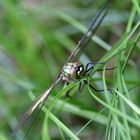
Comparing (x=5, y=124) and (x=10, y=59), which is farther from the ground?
(x=10, y=59)

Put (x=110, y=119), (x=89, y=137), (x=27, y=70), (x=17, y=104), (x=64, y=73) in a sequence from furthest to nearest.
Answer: (x=27, y=70) → (x=89, y=137) → (x=17, y=104) → (x=64, y=73) → (x=110, y=119)

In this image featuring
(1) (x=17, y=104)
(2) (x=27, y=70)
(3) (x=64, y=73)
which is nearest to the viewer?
(3) (x=64, y=73)

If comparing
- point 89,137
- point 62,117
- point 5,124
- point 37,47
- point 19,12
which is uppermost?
point 19,12

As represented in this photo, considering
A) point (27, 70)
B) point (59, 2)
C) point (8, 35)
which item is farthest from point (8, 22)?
point (59, 2)

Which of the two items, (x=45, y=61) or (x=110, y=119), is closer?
(x=110, y=119)

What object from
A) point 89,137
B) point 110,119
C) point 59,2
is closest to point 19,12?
point 59,2

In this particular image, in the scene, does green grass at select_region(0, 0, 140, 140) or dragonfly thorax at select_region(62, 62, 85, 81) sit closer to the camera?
dragonfly thorax at select_region(62, 62, 85, 81)

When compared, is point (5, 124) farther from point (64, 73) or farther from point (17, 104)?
point (64, 73)

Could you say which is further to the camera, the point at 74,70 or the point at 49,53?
the point at 49,53

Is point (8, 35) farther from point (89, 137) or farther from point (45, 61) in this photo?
point (89, 137)

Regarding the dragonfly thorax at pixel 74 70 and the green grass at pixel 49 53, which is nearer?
the dragonfly thorax at pixel 74 70
